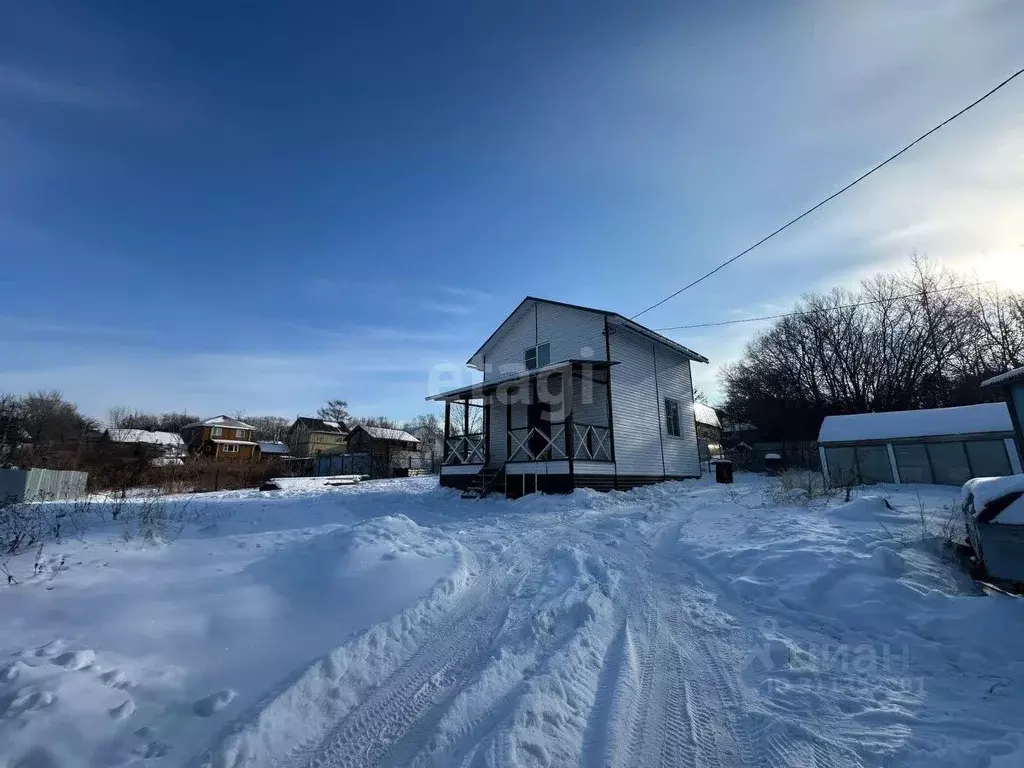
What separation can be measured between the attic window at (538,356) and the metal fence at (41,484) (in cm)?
1509

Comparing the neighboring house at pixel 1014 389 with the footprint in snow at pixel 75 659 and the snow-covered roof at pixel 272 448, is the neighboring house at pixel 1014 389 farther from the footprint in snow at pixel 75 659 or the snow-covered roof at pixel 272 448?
the snow-covered roof at pixel 272 448

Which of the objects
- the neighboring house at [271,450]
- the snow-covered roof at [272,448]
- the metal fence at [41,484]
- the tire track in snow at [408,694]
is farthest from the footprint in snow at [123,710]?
the snow-covered roof at [272,448]

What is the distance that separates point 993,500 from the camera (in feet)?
15.4

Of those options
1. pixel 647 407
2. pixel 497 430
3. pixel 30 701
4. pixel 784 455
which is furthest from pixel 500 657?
pixel 784 455

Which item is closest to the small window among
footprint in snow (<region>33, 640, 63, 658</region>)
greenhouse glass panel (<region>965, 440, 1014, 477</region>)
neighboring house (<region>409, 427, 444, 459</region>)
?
greenhouse glass panel (<region>965, 440, 1014, 477</region>)

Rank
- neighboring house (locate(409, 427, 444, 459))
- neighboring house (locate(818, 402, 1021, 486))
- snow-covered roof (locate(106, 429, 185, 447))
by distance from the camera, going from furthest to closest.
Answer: neighboring house (locate(409, 427, 444, 459))
snow-covered roof (locate(106, 429, 185, 447))
neighboring house (locate(818, 402, 1021, 486))

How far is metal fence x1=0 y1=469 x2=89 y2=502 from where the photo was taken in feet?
41.7

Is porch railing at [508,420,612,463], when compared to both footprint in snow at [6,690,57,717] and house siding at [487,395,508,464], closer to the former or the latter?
house siding at [487,395,508,464]

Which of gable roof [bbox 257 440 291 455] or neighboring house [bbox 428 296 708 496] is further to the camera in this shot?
gable roof [bbox 257 440 291 455]

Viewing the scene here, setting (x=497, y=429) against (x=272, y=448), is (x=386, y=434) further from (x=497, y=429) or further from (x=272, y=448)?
(x=497, y=429)

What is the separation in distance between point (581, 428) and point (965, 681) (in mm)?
11547

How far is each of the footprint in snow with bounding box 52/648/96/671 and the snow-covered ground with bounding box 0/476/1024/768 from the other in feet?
0.08

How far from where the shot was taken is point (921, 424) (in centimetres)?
1483

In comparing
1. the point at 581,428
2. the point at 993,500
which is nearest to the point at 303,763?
the point at 993,500
